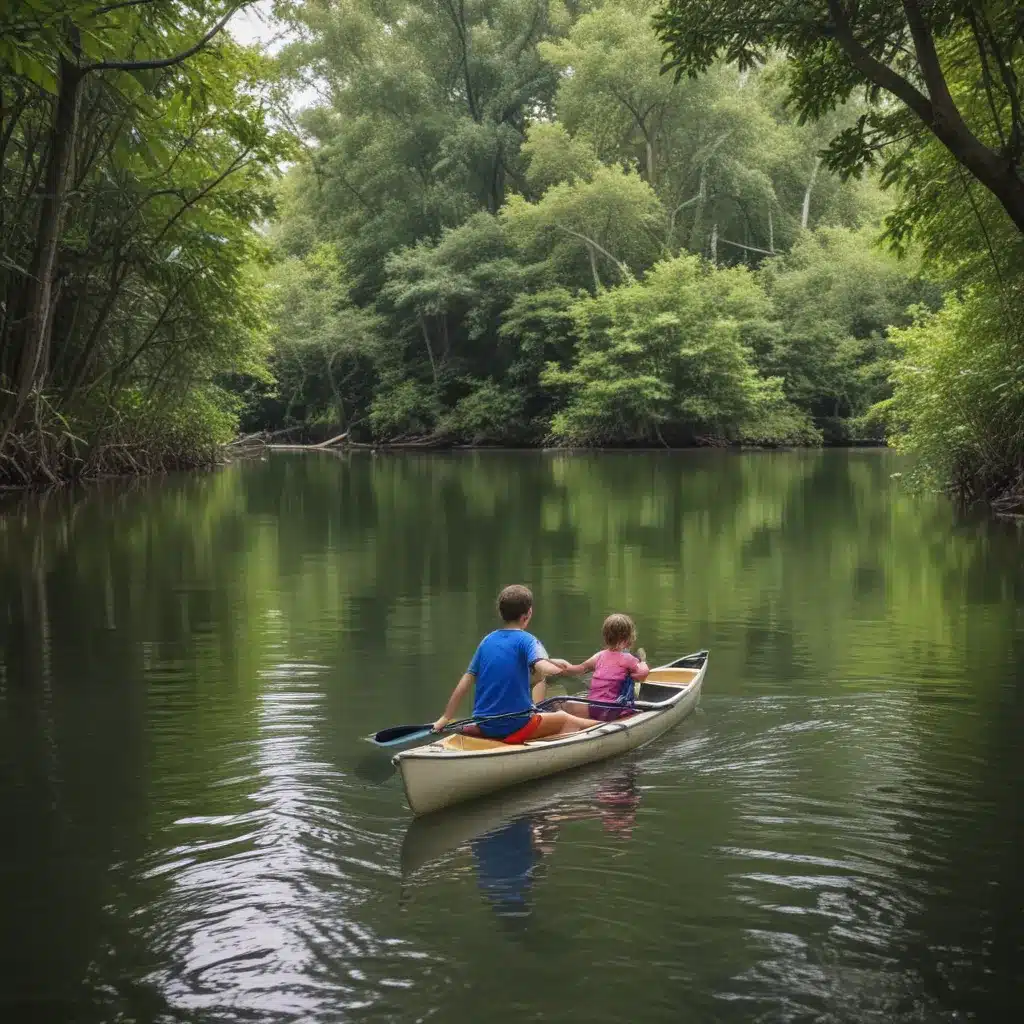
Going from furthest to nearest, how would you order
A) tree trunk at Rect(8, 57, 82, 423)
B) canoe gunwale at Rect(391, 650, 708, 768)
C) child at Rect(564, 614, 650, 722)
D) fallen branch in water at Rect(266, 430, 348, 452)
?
fallen branch in water at Rect(266, 430, 348, 452)
tree trunk at Rect(8, 57, 82, 423)
child at Rect(564, 614, 650, 722)
canoe gunwale at Rect(391, 650, 708, 768)

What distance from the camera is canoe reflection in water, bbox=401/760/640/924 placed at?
542 centimetres

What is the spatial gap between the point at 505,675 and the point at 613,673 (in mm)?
1332

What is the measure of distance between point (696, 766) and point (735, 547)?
34.8ft

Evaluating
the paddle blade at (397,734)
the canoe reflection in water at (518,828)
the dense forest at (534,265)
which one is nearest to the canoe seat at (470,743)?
the paddle blade at (397,734)

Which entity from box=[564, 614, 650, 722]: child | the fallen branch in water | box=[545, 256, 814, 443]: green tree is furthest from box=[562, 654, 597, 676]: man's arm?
the fallen branch in water

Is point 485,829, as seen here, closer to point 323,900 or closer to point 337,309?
point 323,900

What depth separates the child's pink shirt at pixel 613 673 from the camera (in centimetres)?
813

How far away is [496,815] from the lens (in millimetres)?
6453

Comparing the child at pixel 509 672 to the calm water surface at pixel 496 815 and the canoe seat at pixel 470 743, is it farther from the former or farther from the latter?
the calm water surface at pixel 496 815

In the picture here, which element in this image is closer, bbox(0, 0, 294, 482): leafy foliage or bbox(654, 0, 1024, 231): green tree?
bbox(654, 0, 1024, 231): green tree

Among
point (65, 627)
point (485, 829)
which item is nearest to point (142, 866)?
point (485, 829)

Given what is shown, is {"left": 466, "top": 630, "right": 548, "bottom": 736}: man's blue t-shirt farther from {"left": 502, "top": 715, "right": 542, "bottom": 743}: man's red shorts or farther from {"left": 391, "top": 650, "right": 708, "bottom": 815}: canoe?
{"left": 391, "top": 650, "right": 708, "bottom": 815}: canoe

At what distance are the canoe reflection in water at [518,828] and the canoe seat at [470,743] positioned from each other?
0.98 ft

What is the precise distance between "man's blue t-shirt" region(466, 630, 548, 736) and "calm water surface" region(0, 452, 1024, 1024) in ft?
1.49
